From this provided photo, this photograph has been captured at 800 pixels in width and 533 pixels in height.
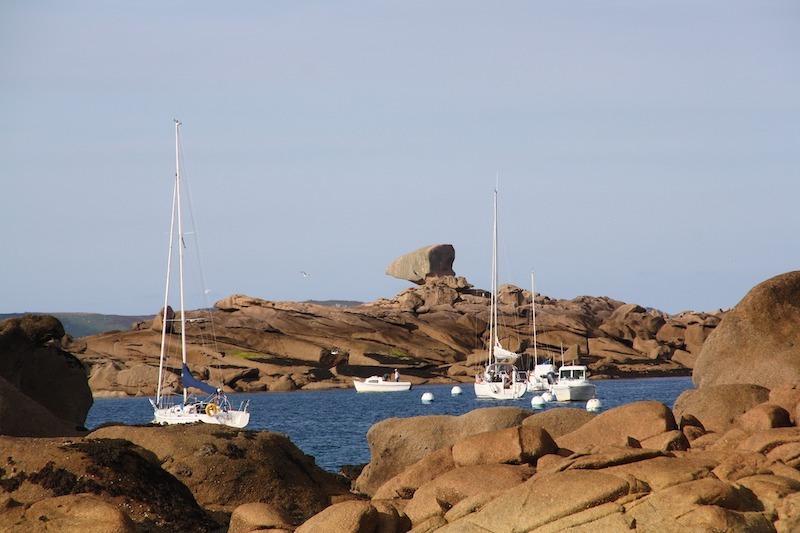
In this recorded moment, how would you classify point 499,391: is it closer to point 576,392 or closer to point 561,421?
point 576,392

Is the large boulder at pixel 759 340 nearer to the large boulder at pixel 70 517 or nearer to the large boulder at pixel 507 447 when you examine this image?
the large boulder at pixel 507 447

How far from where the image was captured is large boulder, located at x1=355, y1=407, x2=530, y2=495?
32.2 metres

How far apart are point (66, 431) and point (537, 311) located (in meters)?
138

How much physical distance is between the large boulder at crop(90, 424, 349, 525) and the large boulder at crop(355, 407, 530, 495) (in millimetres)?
2330

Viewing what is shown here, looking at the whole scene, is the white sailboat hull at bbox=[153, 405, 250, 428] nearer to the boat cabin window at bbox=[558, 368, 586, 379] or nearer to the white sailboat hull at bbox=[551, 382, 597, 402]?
the white sailboat hull at bbox=[551, 382, 597, 402]

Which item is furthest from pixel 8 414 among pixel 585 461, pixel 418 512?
pixel 585 461

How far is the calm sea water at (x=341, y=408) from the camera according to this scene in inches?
2484

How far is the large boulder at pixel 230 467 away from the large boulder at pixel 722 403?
9.44 metres

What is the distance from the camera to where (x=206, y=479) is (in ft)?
94.3

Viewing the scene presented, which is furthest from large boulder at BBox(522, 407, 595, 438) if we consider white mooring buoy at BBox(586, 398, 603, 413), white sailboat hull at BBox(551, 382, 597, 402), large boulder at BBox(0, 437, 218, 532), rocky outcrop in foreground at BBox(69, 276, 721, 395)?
rocky outcrop in foreground at BBox(69, 276, 721, 395)

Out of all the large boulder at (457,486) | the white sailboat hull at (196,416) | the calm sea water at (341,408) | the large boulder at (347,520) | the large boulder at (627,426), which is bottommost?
the calm sea water at (341,408)

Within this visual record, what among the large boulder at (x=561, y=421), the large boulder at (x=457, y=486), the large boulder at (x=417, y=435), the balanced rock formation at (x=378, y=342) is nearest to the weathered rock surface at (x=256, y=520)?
the large boulder at (x=457, y=486)

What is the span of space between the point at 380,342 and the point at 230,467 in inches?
4651

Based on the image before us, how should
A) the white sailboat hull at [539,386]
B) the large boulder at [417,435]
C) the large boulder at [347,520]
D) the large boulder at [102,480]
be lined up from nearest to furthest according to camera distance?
1. the large boulder at [347,520]
2. the large boulder at [102,480]
3. the large boulder at [417,435]
4. the white sailboat hull at [539,386]
